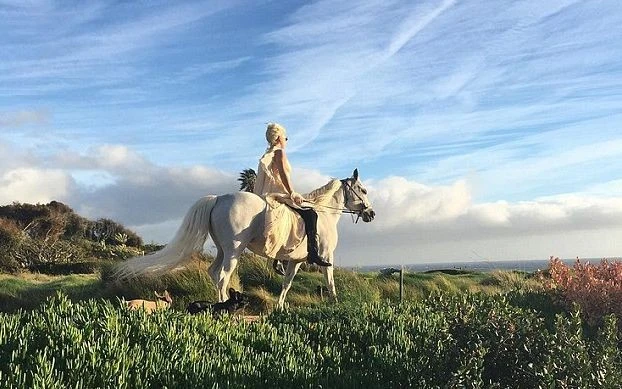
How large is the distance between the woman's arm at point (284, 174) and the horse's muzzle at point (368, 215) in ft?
5.79

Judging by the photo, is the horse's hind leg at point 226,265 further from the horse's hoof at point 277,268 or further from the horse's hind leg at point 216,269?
the horse's hoof at point 277,268

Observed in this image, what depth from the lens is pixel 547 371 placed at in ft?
15.7

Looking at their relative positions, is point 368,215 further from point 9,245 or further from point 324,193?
point 9,245

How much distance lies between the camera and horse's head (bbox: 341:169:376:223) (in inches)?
485

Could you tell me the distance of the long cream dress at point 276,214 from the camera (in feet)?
34.0

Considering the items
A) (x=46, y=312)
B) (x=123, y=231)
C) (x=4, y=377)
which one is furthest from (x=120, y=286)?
(x=123, y=231)

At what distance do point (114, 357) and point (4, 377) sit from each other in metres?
0.73

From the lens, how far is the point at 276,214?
34.2 ft

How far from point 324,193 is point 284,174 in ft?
3.87

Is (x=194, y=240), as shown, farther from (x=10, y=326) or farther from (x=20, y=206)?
(x=20, y=206)

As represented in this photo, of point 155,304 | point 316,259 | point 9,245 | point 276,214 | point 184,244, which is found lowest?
point 155,304

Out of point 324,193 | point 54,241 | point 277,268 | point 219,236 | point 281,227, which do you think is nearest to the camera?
point 219,236

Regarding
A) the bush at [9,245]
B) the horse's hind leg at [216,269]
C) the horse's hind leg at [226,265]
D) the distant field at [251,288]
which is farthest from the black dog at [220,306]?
the bush at [9,245]

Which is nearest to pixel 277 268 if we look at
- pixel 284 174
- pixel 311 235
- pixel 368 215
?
pixel 368 215
